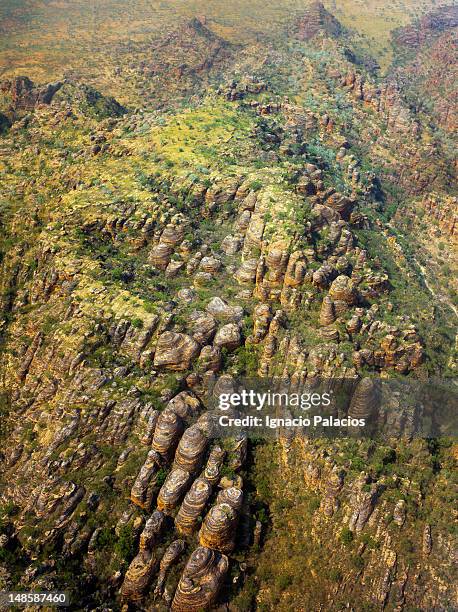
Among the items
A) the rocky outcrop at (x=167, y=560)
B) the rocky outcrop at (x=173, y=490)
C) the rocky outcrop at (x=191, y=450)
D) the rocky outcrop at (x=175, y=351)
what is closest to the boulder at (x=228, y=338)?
the rocky outcrop at (x=175, y=351)

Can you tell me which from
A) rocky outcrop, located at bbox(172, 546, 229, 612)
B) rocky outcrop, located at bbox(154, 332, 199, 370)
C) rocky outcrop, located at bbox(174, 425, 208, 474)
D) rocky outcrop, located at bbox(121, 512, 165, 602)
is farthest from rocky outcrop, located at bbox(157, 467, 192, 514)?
rocky outcrop, located at bbox(154, 332, 199, 370)

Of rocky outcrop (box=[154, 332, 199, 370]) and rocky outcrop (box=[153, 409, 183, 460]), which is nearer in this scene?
rocky outcrop (box=[153, 409, 183, 460])

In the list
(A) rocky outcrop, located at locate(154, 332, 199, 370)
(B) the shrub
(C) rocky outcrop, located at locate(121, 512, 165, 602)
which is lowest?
(C) rocky outcrop, located at locate(121, 512, 165, 602)

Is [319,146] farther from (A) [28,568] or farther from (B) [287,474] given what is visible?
(A) [28,568]

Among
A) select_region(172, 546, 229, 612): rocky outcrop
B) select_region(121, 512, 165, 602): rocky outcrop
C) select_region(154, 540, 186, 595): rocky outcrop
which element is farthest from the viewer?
select_region(154, 540, 186, 595): rocky outcrop

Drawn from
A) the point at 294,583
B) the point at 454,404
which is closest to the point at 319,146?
the point at 454,404

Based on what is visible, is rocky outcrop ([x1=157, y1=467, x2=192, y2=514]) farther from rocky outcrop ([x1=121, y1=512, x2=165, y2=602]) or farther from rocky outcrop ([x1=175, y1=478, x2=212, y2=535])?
rocky outcrop ([x1=121, y1=512, x2=165, y2=602])

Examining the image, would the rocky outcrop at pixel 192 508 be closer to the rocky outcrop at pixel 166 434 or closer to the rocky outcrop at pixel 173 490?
the rocky outcrop at pixel 173 490

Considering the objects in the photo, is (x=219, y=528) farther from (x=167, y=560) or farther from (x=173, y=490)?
(x=173, y=490)

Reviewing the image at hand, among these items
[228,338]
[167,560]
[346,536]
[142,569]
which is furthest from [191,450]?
[346,536]
